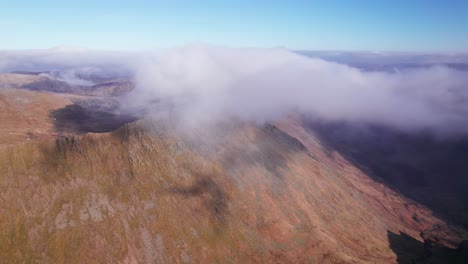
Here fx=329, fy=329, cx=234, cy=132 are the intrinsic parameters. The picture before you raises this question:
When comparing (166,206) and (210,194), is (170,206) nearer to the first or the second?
(166,206)

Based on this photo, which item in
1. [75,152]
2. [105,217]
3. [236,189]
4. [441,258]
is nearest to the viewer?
[105,217]

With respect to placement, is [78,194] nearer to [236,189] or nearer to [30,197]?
[30,197]

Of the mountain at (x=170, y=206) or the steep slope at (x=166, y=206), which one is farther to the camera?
the mountain at (x=170, y=206)

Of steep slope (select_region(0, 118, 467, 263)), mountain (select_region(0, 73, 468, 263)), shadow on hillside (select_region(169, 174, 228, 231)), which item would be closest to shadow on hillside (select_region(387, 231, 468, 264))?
mountain (select_region(0, 73, 468, 263))

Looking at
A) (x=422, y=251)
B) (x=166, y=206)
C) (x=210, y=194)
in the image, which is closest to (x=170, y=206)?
(x=166, y=206)

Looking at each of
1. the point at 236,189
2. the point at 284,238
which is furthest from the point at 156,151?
→ the point at 284,238

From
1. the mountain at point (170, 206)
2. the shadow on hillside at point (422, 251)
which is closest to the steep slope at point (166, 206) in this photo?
the mountain at point (170, 206)

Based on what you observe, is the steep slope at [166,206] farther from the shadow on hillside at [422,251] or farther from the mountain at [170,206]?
the shadow on hillside at [422,251]
